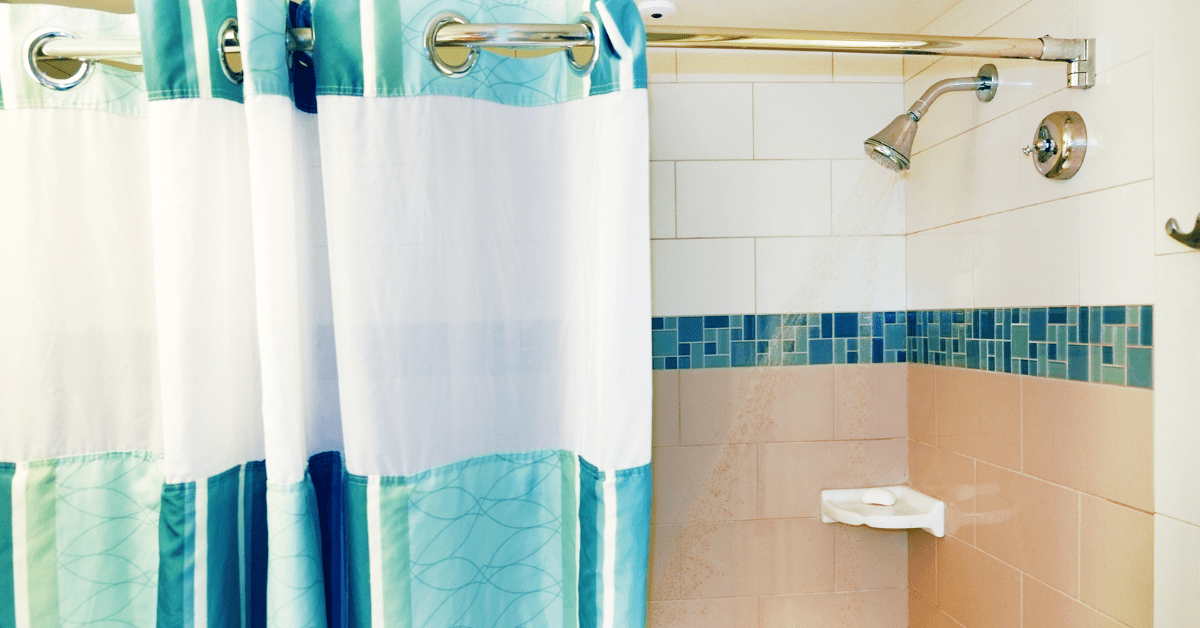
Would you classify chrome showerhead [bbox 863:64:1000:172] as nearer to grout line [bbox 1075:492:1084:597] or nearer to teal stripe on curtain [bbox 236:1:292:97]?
grout line [bbox 1075:492:1084:597]

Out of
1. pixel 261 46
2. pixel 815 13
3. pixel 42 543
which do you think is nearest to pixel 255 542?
pixel 42 543

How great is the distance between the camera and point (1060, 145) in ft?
3.32

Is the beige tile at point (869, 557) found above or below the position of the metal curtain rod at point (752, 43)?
below

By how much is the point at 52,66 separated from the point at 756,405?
53.2 inches

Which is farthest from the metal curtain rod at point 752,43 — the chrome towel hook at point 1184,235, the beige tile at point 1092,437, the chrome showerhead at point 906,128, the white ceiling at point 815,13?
the beige tile at point 1092,437

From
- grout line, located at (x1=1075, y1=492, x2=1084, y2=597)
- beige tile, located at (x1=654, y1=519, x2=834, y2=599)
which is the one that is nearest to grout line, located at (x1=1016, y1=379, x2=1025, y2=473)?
grout line, located at (x1=1075, y1=492, x2=1084, y2=597)

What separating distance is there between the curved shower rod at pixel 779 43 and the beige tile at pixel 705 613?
3.70 feet

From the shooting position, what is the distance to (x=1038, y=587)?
109 centimetres

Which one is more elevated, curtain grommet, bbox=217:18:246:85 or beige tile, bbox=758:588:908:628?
curtain grommet, bbox=217:18:246:85

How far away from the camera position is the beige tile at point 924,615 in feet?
4.47

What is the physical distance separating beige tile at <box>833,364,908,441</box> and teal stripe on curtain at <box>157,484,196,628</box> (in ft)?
4.04

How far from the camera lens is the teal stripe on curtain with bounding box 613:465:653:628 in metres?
0.88

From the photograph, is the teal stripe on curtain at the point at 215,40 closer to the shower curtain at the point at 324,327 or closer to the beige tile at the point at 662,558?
the shower curtain at the point at 324,327

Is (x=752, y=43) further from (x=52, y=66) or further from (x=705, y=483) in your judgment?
(x=52, y=66)
